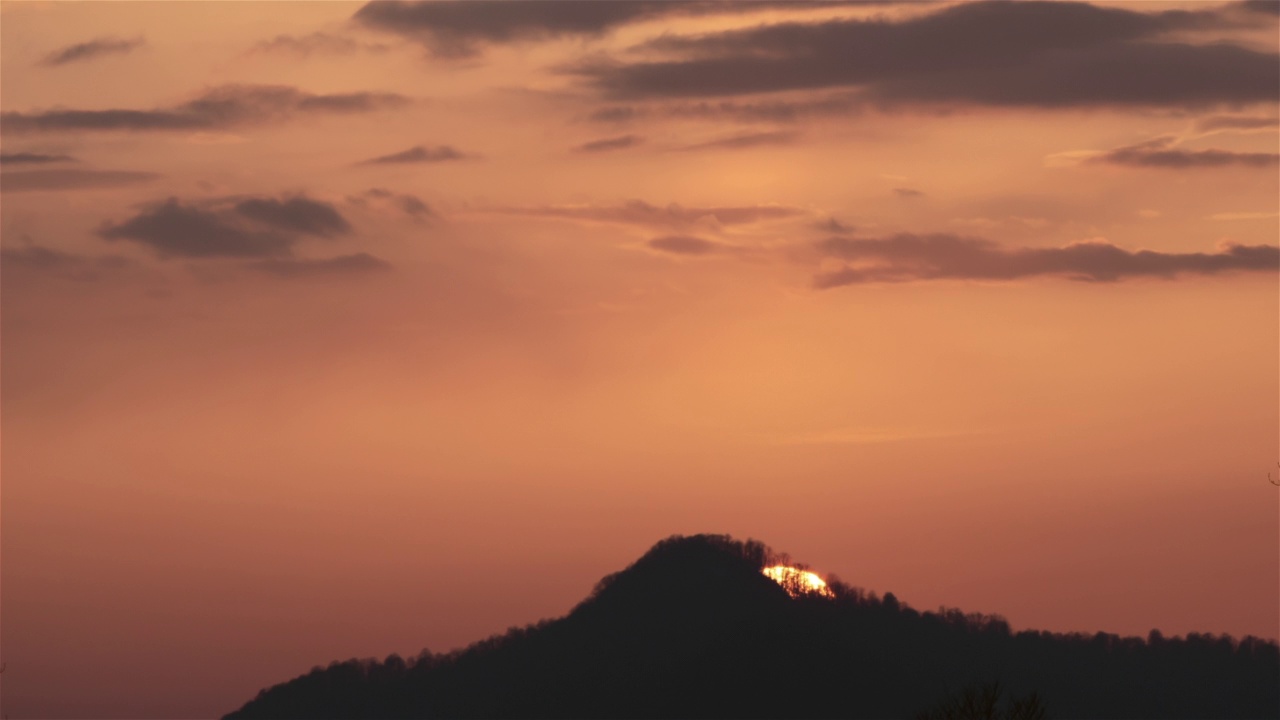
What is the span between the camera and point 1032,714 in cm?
10806

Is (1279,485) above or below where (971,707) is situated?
above

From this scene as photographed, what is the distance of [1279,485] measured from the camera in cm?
10112

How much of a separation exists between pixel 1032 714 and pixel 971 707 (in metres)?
3.71

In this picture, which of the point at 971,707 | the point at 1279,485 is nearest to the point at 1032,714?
the point at 971,707

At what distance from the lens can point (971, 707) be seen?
107 m

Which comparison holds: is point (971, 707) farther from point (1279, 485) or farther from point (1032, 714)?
point (1279, 485)

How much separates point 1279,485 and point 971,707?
20.0m

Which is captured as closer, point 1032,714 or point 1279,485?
point 1279,485

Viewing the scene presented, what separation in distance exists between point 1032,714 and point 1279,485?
18.4m

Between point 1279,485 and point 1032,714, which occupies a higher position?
point 1279,485
